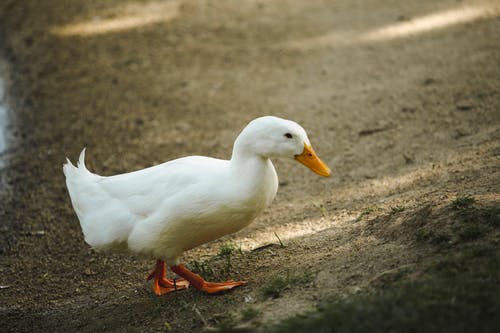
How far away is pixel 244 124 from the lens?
6961 mm

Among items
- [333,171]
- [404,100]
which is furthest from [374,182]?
[404,100]

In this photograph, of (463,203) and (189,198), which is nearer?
(463,203)

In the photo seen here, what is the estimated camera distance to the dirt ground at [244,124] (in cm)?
388

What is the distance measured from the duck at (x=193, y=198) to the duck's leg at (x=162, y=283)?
0.04 metres

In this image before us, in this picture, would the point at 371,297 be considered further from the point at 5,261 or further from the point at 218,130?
the point at 218,130

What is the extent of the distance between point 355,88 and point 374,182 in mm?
2439

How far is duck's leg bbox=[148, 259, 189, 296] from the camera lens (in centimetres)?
416

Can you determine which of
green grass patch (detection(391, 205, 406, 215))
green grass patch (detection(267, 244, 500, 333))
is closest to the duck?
green grass patch (detection(391, 205, 406, 215))

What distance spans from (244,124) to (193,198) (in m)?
3.42

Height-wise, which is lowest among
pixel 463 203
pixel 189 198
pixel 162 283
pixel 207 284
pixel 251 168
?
pixel 162 283

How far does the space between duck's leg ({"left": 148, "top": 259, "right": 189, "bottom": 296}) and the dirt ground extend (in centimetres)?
12

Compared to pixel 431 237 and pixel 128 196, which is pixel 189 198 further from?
pixel 431 237

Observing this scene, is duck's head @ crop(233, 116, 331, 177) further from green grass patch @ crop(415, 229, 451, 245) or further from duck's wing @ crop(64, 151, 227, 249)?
green grass patch @ crop(415, 229, 451, 245)

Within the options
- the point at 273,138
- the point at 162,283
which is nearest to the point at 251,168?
the point at 273,138
